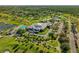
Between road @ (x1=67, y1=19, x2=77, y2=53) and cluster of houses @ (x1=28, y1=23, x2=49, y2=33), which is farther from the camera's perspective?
cluster of houses @ (x1=28, y1=23, x2=49, y2=33)

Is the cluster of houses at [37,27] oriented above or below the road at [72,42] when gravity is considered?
above

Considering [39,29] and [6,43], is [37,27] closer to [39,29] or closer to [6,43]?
[39,29]

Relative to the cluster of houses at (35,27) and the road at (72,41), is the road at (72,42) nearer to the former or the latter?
the road at (72,41)

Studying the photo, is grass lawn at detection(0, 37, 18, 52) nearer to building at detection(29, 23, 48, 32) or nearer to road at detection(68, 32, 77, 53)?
building at detection(29, 23, 48, 32)

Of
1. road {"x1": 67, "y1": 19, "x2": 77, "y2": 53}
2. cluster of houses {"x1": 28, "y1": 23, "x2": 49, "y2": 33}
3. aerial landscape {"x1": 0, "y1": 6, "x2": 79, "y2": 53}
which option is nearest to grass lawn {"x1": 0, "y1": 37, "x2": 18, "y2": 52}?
aerial landscape {"x1": 0, "y1": 6, "x2": 79, "y2": 53}

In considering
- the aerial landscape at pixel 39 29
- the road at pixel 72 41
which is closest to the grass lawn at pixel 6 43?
the aerial landscape at pixel 39 29

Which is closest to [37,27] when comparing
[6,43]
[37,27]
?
[37,27]
